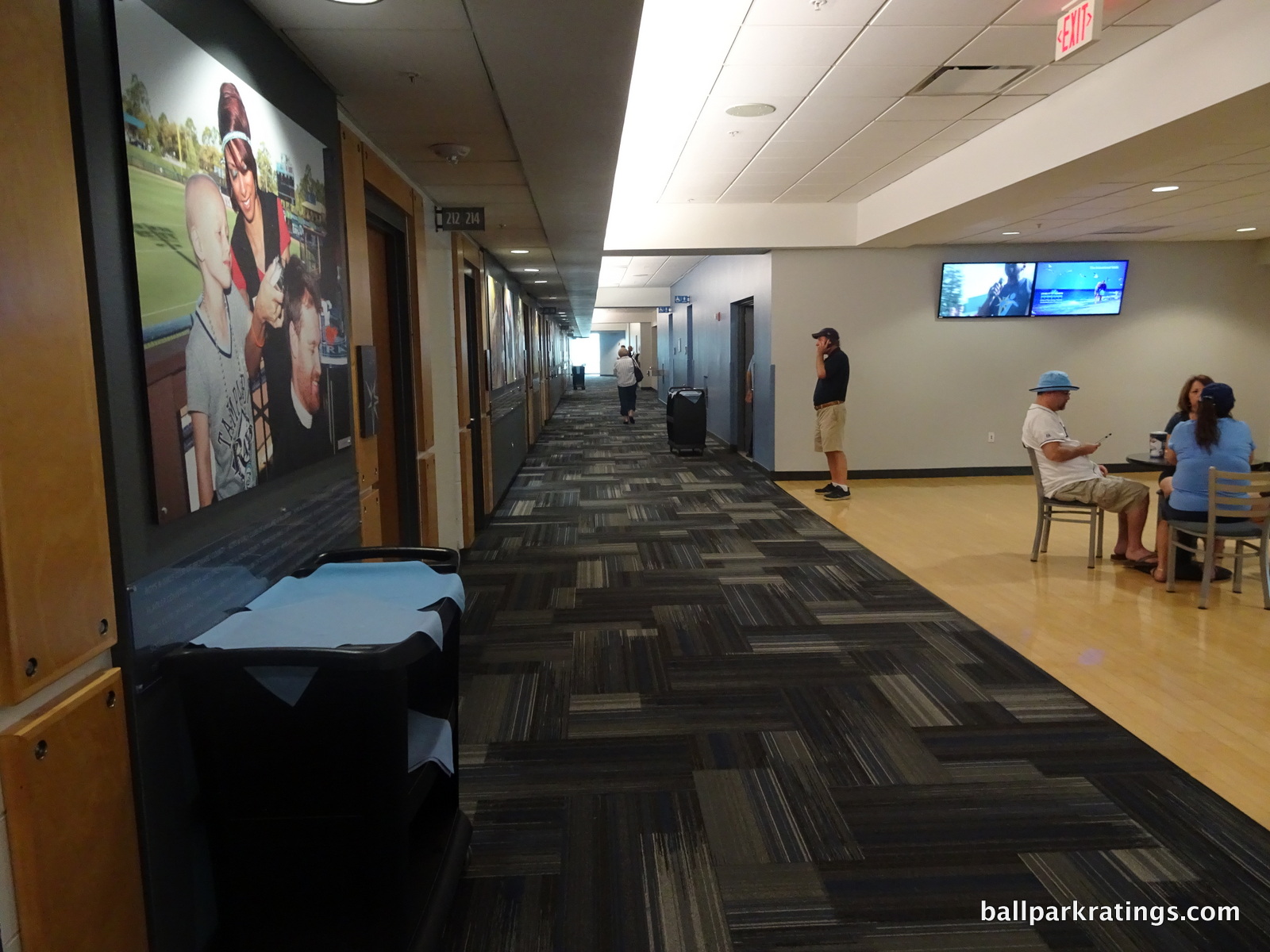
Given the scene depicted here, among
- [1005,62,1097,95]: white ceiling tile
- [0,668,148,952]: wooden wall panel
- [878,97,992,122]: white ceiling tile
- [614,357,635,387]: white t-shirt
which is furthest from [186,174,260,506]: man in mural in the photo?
[614,357,635,387]: white t-shirt

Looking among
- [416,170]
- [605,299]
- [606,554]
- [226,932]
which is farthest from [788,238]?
[605,299]

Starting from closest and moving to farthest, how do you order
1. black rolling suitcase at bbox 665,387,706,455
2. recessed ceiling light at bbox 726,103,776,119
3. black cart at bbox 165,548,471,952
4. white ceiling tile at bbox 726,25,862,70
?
black cart at bbox 165,548,471,952 < white ceiling tile at bbox 726,25,862,70 < recessed ceiling light at bbox 726,103,776,119 < black rolling suitcase at bbox 665,387,706,455

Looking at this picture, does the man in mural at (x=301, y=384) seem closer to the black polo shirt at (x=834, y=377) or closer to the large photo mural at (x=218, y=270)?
the large photo mural at (x=218, y=270)

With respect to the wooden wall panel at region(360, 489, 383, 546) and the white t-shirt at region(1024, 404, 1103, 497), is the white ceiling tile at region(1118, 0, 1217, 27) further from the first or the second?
the wooden wall panel at region(360, 489, 383, 546)

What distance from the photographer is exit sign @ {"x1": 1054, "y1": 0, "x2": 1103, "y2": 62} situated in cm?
326

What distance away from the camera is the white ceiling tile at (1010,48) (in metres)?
3.77

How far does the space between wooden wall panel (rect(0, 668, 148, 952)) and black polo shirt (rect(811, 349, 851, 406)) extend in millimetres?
6971

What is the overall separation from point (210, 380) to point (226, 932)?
1210mm

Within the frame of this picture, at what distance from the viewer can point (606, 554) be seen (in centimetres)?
555

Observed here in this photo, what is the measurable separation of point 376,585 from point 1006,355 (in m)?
8.33

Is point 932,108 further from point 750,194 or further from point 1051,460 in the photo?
point 750,194

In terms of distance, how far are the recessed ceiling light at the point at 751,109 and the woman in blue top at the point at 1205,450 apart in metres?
2.91

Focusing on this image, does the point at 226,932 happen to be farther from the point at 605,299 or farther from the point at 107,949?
the point at 605,299

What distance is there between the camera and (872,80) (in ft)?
14.3
